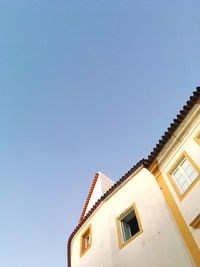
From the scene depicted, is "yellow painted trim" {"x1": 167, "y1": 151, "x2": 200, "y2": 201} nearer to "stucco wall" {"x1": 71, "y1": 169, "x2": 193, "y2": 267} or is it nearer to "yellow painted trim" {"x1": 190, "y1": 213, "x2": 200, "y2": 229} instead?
"stucco wall" {"x1": 71, "y1": 169, "x2": 193, "y2": 267}

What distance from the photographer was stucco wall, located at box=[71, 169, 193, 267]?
784 cm

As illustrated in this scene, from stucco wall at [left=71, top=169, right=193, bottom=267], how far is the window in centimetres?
34

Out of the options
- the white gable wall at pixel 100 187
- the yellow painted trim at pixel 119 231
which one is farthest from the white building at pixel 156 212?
the white gable wall at pixel 100 187

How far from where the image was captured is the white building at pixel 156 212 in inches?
305

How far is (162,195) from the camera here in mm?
9734

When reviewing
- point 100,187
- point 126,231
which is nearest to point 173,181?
point 126,231

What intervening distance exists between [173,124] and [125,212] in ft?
16.0

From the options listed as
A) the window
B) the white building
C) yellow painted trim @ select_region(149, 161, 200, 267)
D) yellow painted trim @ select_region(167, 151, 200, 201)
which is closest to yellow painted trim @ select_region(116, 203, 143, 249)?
the white building

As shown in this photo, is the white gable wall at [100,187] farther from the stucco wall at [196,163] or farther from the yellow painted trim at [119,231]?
the stucco wall at [196,163]

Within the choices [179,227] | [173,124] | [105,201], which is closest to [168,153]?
[173,124]

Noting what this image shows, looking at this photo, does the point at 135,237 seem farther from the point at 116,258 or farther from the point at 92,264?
the point at 92,264

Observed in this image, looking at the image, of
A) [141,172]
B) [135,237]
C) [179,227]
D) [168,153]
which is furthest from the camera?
[141,172]

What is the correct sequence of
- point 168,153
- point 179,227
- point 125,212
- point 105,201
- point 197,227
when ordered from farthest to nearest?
point 105,201
point 125,212
point 168,153
point 179,227
point 197,227

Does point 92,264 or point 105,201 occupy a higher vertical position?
point 105,201
